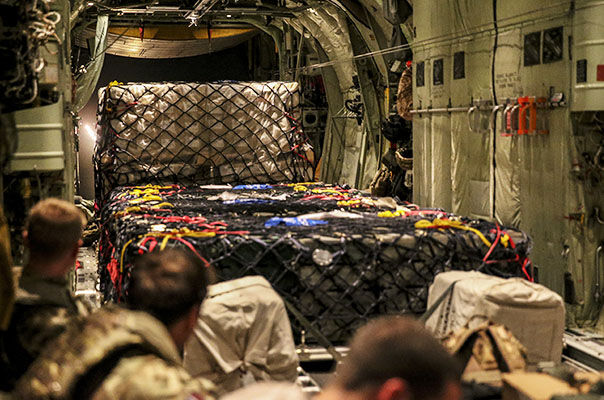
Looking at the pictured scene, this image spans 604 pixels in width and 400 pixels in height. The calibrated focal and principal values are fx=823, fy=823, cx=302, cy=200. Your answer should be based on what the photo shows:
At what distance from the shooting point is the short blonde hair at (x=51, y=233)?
140 inches

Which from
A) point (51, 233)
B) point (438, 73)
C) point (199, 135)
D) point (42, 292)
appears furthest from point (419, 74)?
point (42, 292)

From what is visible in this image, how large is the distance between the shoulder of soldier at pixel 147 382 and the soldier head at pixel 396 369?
0.60 meters

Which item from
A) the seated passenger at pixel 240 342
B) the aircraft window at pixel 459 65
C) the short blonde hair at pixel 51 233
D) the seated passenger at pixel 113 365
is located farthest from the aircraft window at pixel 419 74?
the seated passenger at pixel 113 365

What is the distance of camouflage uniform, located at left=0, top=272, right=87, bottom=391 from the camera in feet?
10.5

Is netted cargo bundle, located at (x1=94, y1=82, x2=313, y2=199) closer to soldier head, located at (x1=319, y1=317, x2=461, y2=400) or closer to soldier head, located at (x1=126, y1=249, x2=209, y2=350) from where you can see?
soldier head, located at (x1=126, y1=249, x2=209, y2=350)

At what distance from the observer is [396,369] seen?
6.08 feet

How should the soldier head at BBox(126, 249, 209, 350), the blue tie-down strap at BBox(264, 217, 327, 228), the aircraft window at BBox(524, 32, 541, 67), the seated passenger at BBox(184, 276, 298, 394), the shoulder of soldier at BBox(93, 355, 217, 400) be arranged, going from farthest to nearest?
the aircraft window at BBox(524, 32, 541, 67) → the blue tie-down strap at BBox(264, 217, 327, 228) → the seated passenger at BBox(184, 276, 298, 394) → the soldier head at BBox(126, 249, 209, 350) → the shoulder of soldier at BBox(93, 355, 217, 400)

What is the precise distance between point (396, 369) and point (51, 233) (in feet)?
7.06

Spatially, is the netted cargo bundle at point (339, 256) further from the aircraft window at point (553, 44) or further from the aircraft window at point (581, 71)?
the aircraft window at point (553, 44)

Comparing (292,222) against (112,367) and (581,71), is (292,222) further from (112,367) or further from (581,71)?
(112,367)

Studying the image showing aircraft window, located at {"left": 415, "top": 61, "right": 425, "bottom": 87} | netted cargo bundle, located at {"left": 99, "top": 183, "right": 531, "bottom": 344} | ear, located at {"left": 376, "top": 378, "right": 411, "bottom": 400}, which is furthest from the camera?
aircraft window, located at {"left": 415, "top": 61, "right": 425, "bottom": 87}

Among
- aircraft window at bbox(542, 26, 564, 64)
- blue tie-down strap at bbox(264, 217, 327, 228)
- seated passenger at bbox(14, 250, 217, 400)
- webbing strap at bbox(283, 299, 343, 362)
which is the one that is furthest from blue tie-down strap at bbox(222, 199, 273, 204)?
seated passenger at bbox(14, 250, 217, 400)

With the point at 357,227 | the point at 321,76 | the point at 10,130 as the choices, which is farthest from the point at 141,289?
the point at 321,76

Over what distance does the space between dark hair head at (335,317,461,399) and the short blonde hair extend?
2.00 m
